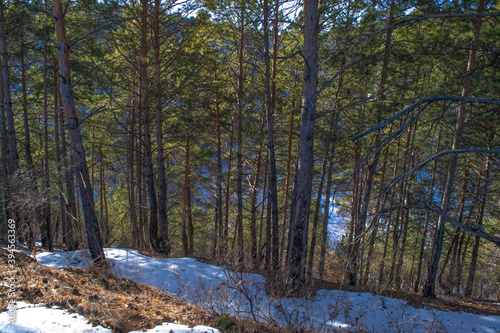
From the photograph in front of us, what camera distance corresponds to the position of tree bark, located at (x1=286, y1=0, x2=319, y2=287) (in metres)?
6.31

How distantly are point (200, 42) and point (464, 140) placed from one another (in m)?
10.4

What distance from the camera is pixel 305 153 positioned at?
6539mm

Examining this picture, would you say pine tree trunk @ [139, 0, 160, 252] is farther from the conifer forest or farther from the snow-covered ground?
the snow-covered ground

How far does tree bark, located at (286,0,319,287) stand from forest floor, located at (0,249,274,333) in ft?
9.53

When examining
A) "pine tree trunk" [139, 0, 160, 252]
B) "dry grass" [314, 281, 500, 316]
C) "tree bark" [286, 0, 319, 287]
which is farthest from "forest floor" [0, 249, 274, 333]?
"pine tree trunk" [139, 0, 160, 252]

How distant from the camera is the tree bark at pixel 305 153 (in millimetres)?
6312

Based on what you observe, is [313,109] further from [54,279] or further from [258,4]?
[54,279]

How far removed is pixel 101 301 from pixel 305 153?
4.90 metres

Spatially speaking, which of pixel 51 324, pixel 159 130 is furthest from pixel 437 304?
pixel 159 130

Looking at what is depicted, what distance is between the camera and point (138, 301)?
13.8 ft

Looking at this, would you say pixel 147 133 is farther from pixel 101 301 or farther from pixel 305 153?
pixel 101 301

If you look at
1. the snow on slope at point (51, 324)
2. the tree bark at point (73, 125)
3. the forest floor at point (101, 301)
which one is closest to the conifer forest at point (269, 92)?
the tree bark at point (73, 125)

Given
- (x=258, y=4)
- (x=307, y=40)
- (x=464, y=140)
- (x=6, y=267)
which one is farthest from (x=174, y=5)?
(x=464, y=140)

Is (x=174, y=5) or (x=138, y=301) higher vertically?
(x=174, y=5)
